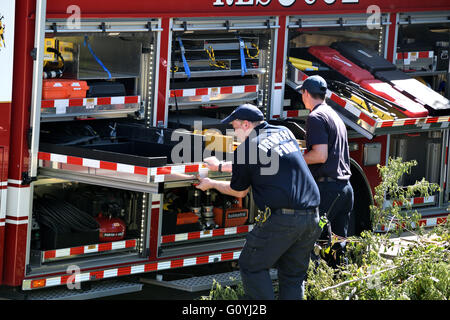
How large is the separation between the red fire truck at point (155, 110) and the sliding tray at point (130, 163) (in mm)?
11

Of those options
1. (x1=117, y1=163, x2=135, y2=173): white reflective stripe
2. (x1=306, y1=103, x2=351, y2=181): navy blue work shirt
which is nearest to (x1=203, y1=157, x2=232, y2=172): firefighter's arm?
(x1=117, y1=163, x2=135, y2=173): white reflective stripe

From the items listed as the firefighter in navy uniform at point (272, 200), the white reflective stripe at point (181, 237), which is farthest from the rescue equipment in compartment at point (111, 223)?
the firefighter in navy uniform at point (272, 200)

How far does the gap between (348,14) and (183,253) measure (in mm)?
2841

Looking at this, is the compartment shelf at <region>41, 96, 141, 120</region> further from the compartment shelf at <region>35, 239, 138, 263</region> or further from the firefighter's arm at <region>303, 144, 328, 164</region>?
the firefighter's arm at <region>303, 144, 328, 164</region>

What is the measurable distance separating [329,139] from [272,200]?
1.44 meters

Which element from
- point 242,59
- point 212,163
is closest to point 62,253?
point 212,163

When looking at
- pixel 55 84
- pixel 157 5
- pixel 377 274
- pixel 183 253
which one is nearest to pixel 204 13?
pixel 157 5

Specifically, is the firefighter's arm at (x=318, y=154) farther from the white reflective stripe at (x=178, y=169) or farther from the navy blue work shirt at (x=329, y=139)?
the white reflective stripe at (x=178, y=169)

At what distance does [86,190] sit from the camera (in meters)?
7.25

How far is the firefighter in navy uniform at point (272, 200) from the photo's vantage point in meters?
5.74

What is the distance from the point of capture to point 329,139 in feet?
23.1

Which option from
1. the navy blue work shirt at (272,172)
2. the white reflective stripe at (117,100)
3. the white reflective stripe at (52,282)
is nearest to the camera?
the navy blue work shirt at (272,172)

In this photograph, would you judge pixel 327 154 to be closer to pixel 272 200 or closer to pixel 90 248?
pixel 272 200
